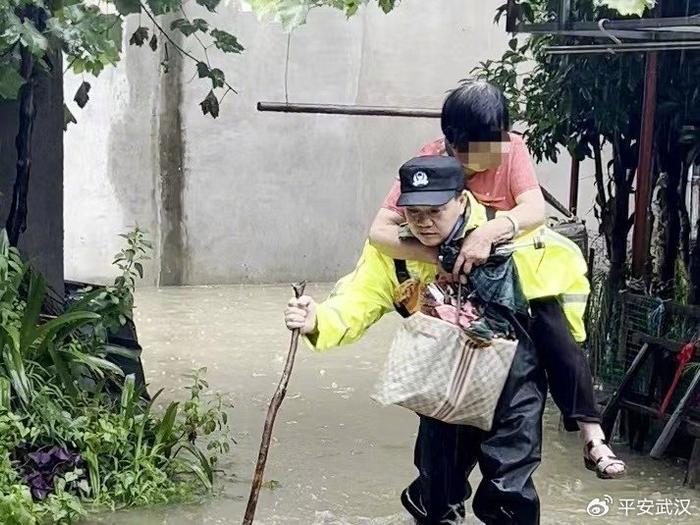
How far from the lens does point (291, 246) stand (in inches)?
466

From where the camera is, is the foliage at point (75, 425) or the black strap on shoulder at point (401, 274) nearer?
the black strap on shoulder at point (401, 274)

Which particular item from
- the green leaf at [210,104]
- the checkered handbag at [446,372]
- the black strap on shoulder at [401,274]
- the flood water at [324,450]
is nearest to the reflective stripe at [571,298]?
the checkered handbag at [446,372]

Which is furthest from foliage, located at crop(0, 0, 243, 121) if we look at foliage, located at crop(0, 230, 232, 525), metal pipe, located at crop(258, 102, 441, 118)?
metal pipe, located at crop(258, 102, 441, 118)

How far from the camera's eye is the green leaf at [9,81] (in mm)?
5117

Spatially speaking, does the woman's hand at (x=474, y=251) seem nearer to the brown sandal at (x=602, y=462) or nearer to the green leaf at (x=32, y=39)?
the brown sandal at (x=602, y=462)

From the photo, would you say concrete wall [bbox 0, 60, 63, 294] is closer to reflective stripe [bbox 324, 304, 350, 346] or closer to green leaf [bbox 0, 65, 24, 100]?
green leaf [bbox 0, 65, 24, 100]

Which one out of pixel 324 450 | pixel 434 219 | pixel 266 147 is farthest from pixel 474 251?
pixel 266 147

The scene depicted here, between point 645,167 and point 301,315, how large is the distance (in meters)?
2.94

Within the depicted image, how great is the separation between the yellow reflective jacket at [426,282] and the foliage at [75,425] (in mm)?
1654

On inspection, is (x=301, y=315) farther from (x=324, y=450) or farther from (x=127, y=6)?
(x=324, y=450)

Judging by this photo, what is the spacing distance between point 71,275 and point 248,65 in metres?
2.73

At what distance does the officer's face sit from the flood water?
184 centimetres

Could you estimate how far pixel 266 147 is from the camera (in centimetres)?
1156

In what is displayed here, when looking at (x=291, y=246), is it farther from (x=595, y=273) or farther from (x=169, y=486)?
(x=169, y=486)
